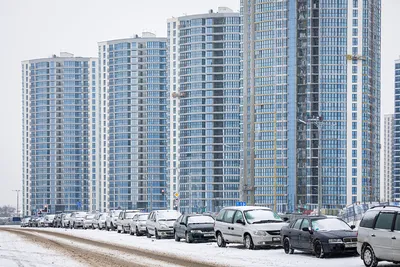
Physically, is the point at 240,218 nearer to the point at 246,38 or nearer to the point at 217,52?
the point at 246,38

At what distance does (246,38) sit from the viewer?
176875mm

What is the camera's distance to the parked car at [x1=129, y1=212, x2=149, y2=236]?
47.7 metres

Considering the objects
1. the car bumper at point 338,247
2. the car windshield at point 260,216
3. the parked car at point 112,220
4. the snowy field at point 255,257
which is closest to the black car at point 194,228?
the snowy field at point 255,257

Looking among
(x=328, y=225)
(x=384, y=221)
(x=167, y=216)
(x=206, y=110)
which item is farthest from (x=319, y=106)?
(x=384, y=221)

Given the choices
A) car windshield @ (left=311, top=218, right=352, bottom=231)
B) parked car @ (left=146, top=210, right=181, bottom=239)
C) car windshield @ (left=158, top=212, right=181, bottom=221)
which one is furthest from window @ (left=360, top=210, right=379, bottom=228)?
car windshield @ (left=158, top=212, right=181, bottom=221)

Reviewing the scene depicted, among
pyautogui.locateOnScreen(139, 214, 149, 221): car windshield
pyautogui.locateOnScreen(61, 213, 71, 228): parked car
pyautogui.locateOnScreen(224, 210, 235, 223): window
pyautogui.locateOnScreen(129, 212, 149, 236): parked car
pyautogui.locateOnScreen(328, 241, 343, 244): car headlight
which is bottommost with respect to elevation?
pyautogui.locateOnScreen(61, 213, 71, 228): parked car

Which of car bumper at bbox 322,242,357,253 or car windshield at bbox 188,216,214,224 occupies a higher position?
car bumper at bbox 322,242,357,253

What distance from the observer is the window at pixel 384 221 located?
68.8ft

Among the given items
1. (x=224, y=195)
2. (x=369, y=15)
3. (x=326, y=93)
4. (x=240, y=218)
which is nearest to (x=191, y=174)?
(x=224, y=195)

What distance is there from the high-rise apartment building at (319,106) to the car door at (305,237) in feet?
457

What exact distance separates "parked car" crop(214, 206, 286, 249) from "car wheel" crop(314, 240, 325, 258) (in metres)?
4.41

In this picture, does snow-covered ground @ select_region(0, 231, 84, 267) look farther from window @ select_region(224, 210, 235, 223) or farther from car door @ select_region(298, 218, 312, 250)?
car door @ select_region(298, 218, 312, 250)

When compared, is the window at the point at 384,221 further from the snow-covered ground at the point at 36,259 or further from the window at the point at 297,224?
the snow-covered ground at the point at 36,259

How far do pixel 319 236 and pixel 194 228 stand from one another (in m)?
11.9
